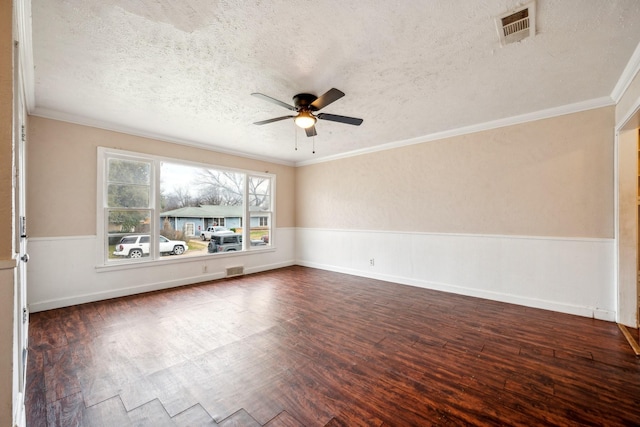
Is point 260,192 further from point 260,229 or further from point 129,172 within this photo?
point 129,172

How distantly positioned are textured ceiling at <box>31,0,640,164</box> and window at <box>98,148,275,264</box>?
885 mm

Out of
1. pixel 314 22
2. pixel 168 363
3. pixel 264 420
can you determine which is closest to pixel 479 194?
pixel 314 22

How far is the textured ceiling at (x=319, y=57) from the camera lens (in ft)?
5.72

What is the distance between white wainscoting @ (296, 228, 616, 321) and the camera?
313cm

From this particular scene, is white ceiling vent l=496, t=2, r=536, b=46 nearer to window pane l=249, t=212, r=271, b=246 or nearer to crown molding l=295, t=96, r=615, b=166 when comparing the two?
crown molding l=295, t=96, r=615, b=166

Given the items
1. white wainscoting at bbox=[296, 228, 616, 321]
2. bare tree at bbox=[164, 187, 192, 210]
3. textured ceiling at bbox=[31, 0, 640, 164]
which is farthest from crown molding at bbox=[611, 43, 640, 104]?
bare tree at bbox=[164, 187, 192, 210]

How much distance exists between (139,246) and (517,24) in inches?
212

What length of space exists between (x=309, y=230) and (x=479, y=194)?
148 inches

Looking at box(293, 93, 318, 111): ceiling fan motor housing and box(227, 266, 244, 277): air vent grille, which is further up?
box(293, 93, 318, 111): ceiling fan motor housing

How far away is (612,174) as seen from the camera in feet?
9.96

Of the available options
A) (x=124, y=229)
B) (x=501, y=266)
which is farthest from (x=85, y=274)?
(x=501, y=266)

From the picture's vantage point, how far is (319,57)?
2229 mm

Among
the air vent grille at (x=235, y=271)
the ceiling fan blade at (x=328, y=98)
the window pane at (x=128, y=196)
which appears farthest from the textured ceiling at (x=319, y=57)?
the air vent grille at (x=235, y=271)

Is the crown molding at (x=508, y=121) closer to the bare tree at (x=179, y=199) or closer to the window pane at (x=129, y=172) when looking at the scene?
the bare tree at (x=179, y=199)
